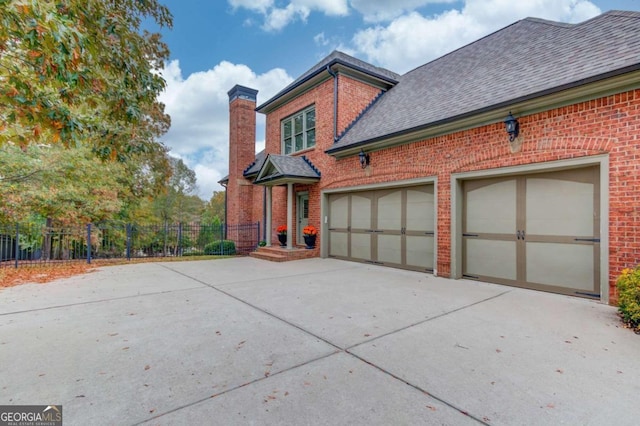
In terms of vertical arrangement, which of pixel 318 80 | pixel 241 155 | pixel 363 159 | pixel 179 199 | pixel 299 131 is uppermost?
pixel 318 80

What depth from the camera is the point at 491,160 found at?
6.19 metres

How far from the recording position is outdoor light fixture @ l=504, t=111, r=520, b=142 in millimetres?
5645

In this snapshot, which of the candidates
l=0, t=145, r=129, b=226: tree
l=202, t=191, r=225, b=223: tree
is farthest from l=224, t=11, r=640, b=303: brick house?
l=202, t=191, r=225, b=223: tree

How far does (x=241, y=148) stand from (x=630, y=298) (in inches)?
560

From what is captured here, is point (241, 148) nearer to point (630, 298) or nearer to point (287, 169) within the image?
point (287, 169)

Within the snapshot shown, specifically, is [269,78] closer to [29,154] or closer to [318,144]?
[318,144]

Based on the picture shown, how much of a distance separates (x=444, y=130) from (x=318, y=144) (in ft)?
16.4

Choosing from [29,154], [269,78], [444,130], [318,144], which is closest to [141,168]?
[29,154]

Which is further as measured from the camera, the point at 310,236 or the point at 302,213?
Result: the point at 302,213

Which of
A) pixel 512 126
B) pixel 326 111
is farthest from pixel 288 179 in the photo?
pixel 512 126

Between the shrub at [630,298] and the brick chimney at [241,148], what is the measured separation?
43.4 feet

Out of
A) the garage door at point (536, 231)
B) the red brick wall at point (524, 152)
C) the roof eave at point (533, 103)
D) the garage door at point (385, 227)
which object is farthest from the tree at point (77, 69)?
the garage door at point (536, 231)

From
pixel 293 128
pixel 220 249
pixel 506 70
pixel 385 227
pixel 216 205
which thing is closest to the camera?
pixel 506 70

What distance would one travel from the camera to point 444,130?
693 centimetres
